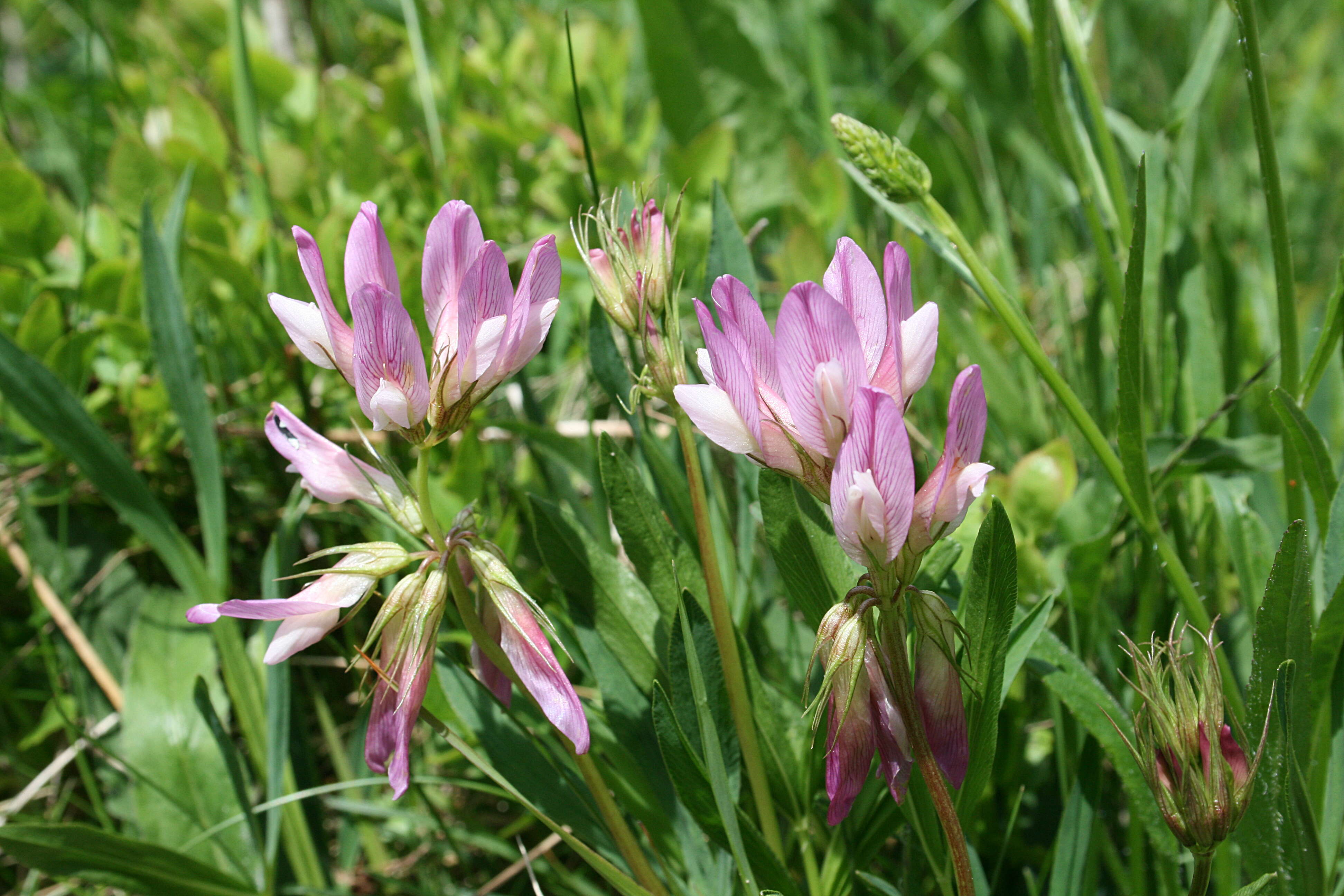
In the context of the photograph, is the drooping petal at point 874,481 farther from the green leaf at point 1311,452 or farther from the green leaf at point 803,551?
the green leaf at point 1311,452

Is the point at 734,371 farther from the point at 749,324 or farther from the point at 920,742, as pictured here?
the point at 920,742

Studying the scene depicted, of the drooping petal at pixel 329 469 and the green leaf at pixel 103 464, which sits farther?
the green leaf at pixel 103 464

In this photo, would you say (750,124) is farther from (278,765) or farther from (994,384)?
(278,765)

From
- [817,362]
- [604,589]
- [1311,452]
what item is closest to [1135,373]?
[1311,452]

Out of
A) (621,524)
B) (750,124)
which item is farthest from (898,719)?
(750,124)

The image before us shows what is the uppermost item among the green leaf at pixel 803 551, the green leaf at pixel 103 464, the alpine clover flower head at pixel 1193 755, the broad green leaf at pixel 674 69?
the broad green leaf at pixel 674 69

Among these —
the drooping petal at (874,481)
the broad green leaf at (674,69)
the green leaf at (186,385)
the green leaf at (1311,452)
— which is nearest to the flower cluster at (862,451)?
the drooping petal at (874,481)
